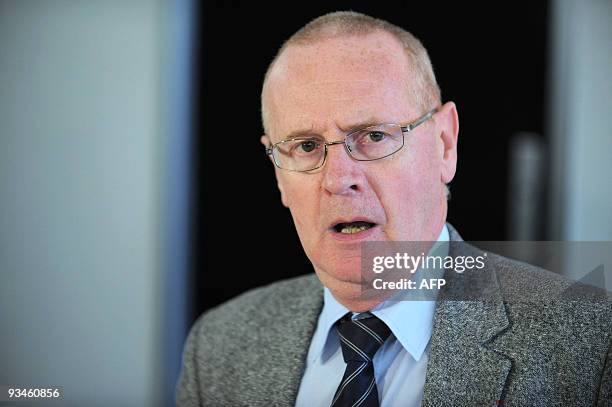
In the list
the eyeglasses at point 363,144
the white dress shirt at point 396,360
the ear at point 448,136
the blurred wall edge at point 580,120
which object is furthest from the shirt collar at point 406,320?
the blurred wall edge at point 580,120

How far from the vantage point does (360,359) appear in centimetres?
126

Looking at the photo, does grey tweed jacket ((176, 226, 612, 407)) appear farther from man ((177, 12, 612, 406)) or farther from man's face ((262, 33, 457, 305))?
man's face ((262, 33, 457, 305))

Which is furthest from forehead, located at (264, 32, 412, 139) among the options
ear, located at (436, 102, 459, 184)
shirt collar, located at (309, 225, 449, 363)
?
shirt collar, located at (309, 225, 449, 363)

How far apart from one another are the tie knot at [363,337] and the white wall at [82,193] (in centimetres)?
61

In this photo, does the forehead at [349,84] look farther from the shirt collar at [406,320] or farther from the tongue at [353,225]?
the shirt collar at [406,320]

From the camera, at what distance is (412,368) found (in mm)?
1252

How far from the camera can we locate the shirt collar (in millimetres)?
1255

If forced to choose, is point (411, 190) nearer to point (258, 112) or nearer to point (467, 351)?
point (467, 351)

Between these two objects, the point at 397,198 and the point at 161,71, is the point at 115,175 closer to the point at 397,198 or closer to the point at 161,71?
the point at 161,71

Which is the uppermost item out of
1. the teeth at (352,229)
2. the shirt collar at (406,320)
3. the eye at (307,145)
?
the eye at (307,145)

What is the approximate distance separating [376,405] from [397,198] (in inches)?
15.6

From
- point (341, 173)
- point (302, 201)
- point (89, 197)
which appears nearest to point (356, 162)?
point (341, 173)

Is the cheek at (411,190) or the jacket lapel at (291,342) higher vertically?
the cheek at (411,190)

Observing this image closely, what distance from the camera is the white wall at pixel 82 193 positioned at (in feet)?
5.34
